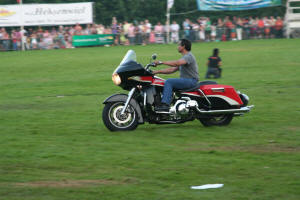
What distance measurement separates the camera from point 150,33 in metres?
40.3

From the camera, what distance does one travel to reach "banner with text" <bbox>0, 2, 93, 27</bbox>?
42562 millimetres

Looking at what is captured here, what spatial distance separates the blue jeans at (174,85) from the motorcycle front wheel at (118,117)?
1.95 feet

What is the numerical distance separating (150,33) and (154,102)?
31.1 meters

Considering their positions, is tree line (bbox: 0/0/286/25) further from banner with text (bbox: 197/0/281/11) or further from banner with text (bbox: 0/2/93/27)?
banner with text (bbox: 0/2/93/27)

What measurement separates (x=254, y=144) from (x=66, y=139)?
3013 millimetres

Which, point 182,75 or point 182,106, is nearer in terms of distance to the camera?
point 182,106

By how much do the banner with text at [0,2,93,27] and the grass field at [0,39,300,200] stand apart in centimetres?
2883

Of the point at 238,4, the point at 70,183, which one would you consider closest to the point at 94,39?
the point at 238,4

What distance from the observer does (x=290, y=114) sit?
11.1m

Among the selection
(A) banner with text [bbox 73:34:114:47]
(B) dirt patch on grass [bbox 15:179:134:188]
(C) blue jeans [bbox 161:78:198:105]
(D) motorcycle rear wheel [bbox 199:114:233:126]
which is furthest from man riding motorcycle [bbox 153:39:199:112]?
(A) banner with text [bbox 73:34:114:47]

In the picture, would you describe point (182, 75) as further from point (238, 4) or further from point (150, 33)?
point (238, 4)

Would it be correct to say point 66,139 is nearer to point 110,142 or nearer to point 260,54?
point 110,142

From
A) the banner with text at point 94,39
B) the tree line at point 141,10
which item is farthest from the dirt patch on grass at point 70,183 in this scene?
the tree line at point 141,10

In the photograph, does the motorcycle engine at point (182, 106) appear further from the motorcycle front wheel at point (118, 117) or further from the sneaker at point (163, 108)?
the motorcycle front wheel at point (118, 117)
